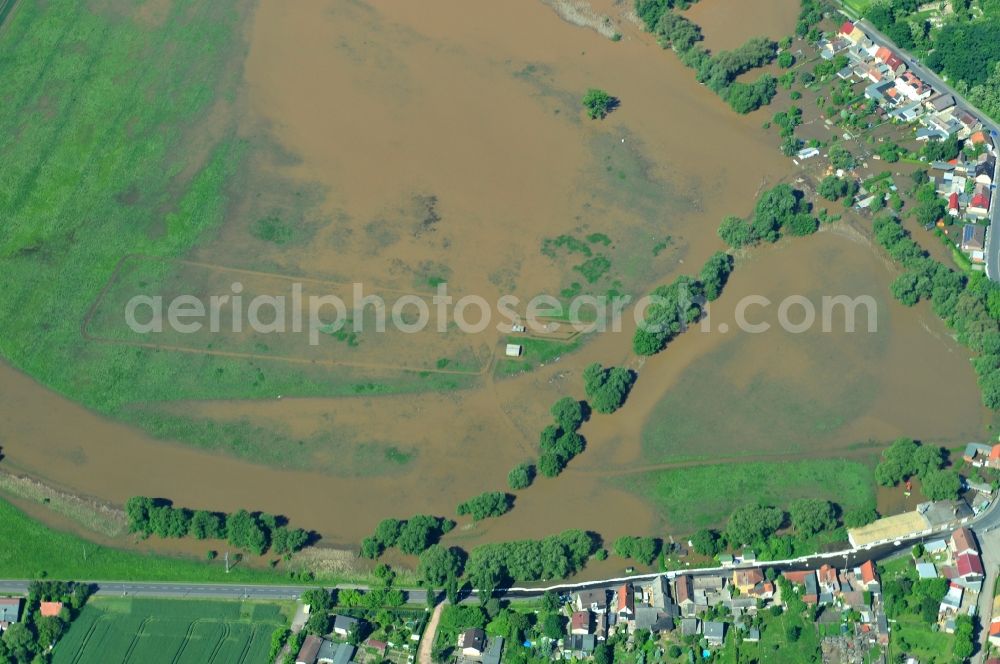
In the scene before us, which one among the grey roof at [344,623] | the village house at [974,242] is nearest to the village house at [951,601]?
the village house at [974,242]

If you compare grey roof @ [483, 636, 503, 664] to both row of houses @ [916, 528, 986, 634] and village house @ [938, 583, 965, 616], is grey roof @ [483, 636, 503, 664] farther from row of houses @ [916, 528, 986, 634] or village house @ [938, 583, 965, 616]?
A: village house @ [938, 583, 965, 616]

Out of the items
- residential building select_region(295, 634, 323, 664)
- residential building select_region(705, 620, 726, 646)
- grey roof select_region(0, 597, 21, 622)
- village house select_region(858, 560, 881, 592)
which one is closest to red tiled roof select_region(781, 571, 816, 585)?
village house select_region(858, 560, 881, 592)

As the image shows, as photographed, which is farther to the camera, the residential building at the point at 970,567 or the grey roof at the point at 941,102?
the grey roof at the point at 941,102

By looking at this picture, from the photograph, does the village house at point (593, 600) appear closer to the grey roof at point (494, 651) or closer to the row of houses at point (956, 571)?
the grey roof at point (494, 651)

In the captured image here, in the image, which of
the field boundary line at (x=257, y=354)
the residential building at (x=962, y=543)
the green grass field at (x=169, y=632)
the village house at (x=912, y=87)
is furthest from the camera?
the village house at (x=912, y=87)

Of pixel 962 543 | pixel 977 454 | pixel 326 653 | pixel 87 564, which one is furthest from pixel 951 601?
pixel 87 564

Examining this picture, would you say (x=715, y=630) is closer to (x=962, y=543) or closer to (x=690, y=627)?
(x=690, y=627)
